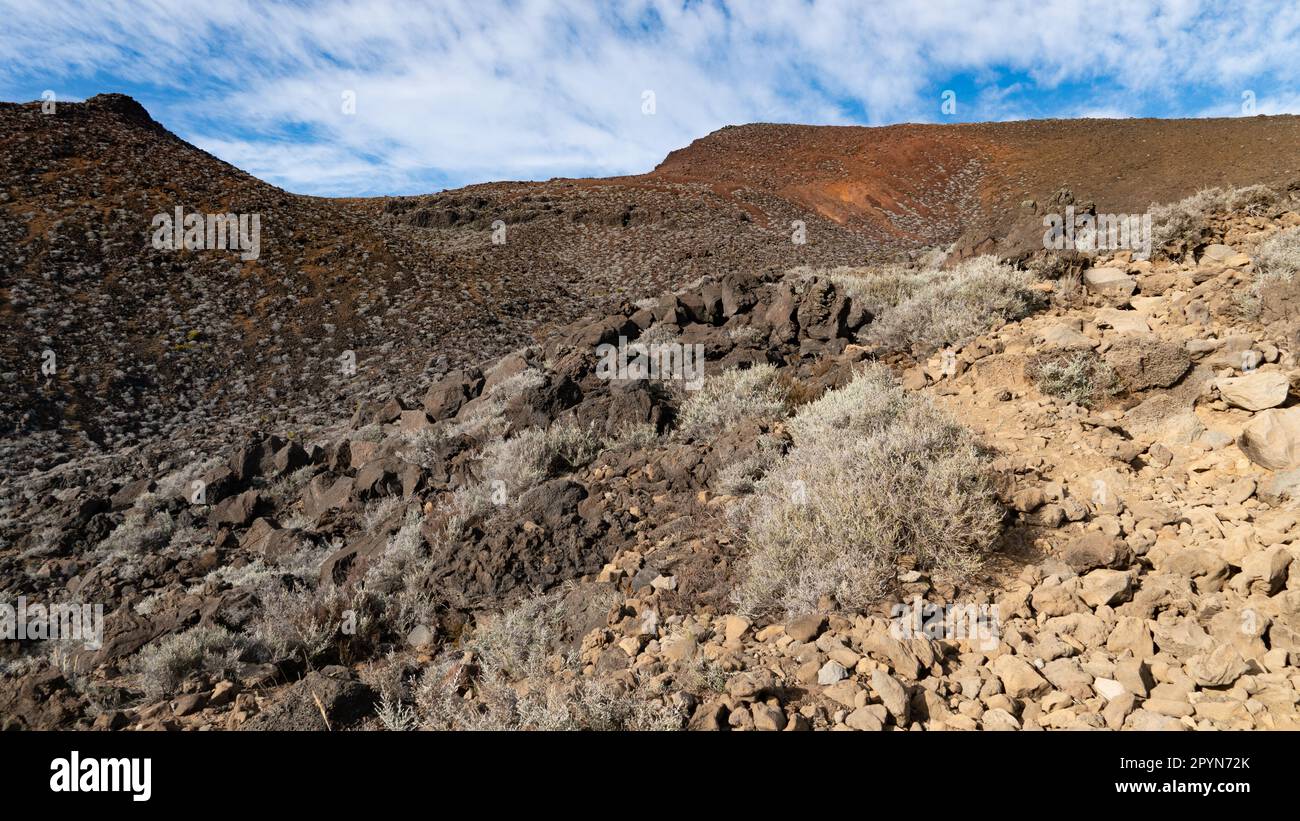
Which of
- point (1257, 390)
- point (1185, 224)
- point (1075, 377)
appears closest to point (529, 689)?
point (1075, 377)

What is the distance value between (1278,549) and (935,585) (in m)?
1.46

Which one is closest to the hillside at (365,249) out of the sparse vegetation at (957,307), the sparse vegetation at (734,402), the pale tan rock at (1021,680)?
the sparse vegetation at (957,307)

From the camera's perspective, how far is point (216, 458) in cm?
957

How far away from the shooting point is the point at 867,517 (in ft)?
11.6

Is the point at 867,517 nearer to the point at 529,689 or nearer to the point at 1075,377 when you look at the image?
the point at 529,689

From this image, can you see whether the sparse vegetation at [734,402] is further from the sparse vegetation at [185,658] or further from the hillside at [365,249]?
the sparse vegetation at [185,658]

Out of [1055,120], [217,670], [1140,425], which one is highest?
[1055,120]

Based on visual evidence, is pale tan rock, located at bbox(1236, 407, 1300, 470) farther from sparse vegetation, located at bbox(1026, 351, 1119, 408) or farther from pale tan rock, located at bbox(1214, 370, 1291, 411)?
sparse vegetation, located at bbox(1026, 351, 1119, 408)

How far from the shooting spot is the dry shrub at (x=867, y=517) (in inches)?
131

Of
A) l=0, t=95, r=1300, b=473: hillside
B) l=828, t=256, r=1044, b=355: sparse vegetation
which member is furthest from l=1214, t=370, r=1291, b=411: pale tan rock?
l=0, t=95, r=1300, b=473: hillside

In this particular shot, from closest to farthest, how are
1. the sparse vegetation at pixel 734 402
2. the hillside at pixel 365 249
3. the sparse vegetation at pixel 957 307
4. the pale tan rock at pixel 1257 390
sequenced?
the pale tan rock at pixel 1257 390 → the sparse vegetation at pixel 734 402 → the sparse vegetation at pixel 957 307 → the hillside at pixel 365 249

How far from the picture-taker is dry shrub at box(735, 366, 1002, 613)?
332 cm
